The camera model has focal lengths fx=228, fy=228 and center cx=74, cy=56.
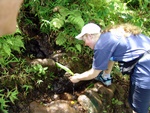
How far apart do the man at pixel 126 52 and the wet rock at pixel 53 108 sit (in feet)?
2.69

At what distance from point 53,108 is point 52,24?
1.61 m

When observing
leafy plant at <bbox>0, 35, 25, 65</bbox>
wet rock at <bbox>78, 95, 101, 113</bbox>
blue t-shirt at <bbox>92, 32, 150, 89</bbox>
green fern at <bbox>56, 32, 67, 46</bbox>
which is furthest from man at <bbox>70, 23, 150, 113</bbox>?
leafy plant at <bbox>0, 35, 25, 65</bbox>

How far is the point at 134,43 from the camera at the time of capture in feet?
10.5

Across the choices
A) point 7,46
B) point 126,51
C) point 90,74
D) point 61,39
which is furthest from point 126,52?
point 7,46

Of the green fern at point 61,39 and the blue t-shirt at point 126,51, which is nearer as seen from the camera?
the blue t-shirt at point 126,51

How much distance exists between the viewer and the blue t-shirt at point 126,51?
317 centimetres

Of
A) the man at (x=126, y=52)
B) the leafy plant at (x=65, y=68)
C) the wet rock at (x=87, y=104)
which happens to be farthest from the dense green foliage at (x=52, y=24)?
the man at (x=126, y=52)

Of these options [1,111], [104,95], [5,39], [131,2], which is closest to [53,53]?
[5,39]

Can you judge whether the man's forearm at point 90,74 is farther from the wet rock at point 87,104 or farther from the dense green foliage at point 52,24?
the dense green foliage at point 52,24

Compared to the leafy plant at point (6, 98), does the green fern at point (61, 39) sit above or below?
above

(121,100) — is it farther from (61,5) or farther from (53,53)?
(61,5)

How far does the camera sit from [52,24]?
438 cm

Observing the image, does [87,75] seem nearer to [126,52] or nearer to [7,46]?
[126,52]

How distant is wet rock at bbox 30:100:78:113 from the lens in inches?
144
